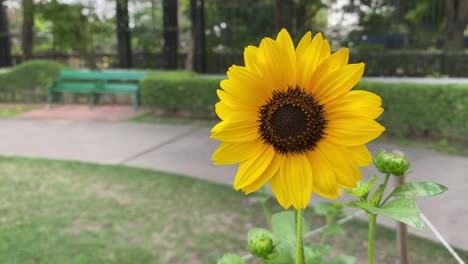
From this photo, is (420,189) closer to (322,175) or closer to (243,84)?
(322,175)

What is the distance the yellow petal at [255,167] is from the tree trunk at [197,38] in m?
11.8

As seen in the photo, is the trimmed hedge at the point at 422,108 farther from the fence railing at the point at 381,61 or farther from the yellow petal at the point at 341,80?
the yellow petal at the point at 341,80

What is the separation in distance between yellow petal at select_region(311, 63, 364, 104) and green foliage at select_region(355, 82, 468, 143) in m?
6.12

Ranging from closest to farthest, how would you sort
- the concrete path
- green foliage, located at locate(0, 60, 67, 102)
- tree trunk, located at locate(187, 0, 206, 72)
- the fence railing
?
the concrete path
green foliage, located at locate(0, 60, 67, 102)
tree trunk, located at locate(187, 0, 206, 72)
the fence railing

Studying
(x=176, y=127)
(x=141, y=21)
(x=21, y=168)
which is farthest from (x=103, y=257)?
(x=141, y=21)

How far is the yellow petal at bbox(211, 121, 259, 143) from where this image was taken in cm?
90

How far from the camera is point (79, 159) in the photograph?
6.18 meters

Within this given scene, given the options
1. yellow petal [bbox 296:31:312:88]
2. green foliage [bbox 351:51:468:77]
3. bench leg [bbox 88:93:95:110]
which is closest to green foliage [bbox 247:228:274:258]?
yellow petal [bbox 296:31:312:88]

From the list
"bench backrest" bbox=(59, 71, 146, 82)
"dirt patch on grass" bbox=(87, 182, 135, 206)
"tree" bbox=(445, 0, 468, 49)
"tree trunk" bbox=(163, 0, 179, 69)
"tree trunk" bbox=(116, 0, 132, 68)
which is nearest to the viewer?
"dirt patch on grass" bbox=(87, 182, 135, 206)

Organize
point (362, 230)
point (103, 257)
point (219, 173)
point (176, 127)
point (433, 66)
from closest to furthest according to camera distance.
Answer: point (103, 257), point (362, 230), point (219, 173), point (176, 127), point (433, 66)

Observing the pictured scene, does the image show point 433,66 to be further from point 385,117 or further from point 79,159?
point 79,159

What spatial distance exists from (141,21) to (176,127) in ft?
23.0

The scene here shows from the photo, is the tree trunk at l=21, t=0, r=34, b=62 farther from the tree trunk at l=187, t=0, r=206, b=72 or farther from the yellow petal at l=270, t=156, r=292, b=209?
the yellow petal at l=270, t=156, r=292, b=209

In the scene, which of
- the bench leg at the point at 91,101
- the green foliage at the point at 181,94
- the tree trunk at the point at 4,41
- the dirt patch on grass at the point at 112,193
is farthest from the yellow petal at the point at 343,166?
Result: the tree trunk at the point at 4,41
